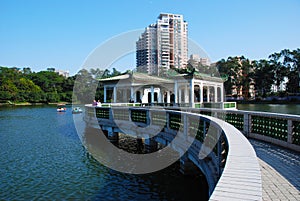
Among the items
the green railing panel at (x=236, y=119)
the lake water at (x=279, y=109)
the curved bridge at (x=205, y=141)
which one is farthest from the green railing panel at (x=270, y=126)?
the lake water at (x=279, y=109)

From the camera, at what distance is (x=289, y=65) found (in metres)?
64.5

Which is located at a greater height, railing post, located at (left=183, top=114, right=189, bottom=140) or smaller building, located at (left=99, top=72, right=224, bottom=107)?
smaller building, located at (left=99, top=72, right=224, bottom=107)

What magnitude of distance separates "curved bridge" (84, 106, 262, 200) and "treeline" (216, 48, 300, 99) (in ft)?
172

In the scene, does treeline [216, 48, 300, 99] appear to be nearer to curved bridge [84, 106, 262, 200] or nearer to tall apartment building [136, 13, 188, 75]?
tall apartment building [136, 13, 188, 75]

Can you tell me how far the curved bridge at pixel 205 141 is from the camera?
2924mm

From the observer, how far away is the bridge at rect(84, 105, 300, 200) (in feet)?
9.97

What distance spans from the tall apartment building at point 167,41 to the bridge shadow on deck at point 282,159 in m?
80.5

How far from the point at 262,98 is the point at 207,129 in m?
61.6

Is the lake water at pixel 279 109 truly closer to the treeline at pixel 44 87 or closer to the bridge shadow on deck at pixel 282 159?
the bridge shadow on deck at pixel 282 159

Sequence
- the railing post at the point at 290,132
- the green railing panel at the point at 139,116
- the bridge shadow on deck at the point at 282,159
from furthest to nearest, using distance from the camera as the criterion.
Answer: the green railing panel at the point at 139,116, the railing post at the point at 290,132, the bridge shadow on deck at the point at 282,159

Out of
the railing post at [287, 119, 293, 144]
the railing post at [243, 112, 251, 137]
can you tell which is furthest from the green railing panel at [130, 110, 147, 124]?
the railing post at [287, 119, 293, 144]

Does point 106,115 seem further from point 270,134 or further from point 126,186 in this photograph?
point 270,134

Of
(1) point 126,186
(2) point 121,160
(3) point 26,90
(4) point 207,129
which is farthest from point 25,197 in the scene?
(3) point 26,90

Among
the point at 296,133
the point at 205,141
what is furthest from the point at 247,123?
the point at 205,141
